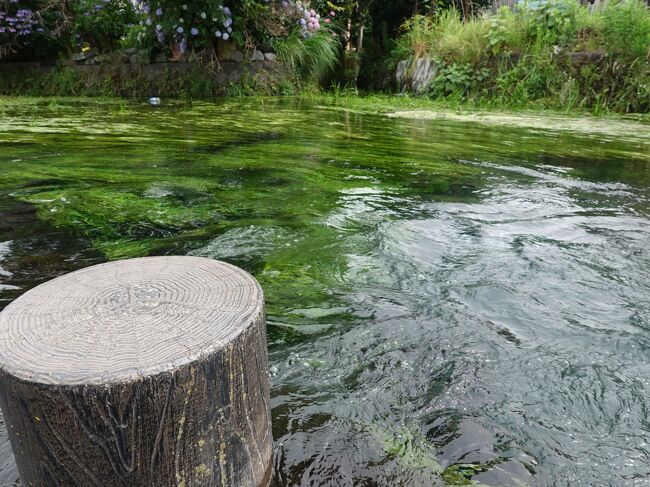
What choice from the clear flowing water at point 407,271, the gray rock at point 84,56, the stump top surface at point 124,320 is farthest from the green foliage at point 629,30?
the gray rock at point 84,56

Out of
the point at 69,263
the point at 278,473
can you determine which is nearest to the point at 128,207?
the point at 69,263

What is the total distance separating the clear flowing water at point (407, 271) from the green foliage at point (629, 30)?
3.10 meters

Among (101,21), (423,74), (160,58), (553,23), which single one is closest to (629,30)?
(553,23)

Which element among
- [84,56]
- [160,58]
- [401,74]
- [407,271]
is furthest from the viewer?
[401,74]

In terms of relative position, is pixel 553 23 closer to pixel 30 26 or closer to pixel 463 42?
pixel 463 42

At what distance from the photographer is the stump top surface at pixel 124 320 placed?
2.96 ft

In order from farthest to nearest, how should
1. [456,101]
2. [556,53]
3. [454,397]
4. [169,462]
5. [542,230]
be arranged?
[456,101]
[556,53]
[542,230]
[454,397]
[169,462]

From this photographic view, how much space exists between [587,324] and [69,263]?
234cm

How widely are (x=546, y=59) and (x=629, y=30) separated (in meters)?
1.20

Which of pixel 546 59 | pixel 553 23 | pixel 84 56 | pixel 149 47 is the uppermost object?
pixel 553 23

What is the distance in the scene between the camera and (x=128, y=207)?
3154 millimetres

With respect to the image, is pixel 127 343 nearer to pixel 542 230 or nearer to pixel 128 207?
pixel 128 207

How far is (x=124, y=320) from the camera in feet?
3.45

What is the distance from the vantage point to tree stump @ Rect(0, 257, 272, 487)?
34.9 inches
